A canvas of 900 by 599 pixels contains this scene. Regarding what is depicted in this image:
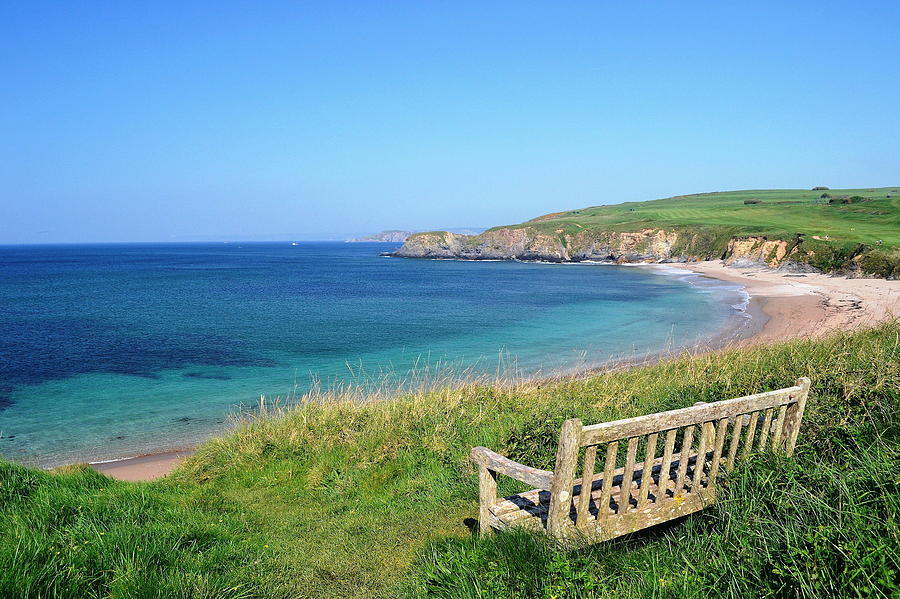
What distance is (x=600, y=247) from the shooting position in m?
101

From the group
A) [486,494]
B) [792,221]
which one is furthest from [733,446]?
[792,221]

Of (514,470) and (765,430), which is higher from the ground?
(765,430)

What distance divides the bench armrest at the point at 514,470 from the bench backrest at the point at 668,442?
232 mm

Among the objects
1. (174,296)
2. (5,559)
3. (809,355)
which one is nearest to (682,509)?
(5,559)

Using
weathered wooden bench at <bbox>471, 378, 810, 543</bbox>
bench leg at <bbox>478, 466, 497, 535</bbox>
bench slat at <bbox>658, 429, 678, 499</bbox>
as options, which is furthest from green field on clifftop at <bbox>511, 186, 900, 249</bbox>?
bench leg at <bbox>478, 466, 497, 535</bbox>

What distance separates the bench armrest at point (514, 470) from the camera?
176 inches

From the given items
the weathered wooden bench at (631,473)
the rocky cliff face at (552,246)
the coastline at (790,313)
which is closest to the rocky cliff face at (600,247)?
the rocky cliff face at (552,246)

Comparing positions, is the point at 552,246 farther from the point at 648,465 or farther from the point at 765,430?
the point at 648,465

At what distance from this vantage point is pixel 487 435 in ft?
25.0

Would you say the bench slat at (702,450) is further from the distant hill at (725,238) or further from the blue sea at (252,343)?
the distant hill at (725,238)

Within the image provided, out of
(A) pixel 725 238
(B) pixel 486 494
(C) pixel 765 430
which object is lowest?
(B) pixel 486 494

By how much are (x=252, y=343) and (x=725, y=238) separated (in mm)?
71783

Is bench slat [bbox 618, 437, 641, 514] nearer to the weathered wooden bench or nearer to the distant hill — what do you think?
the weathered wooden bench

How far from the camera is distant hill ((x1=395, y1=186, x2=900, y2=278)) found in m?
53.6
